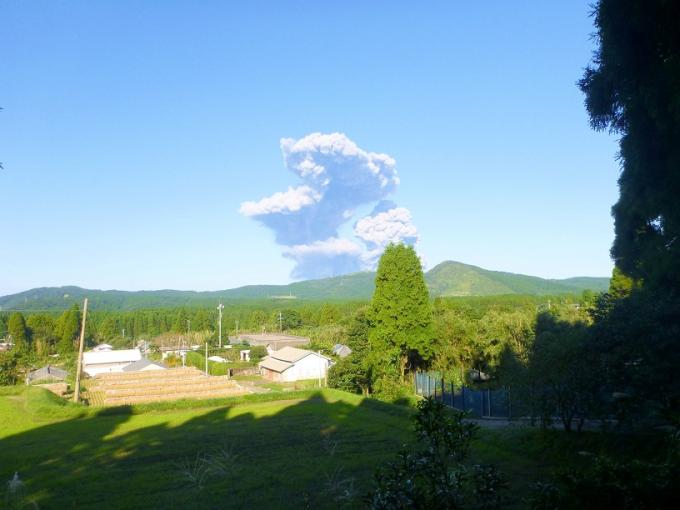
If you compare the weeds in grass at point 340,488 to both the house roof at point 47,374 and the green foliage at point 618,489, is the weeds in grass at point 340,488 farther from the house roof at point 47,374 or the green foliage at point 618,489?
the house roof at point 47,374

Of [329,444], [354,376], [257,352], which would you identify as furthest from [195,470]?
[257,352]

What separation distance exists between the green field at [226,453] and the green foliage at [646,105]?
6.19 m

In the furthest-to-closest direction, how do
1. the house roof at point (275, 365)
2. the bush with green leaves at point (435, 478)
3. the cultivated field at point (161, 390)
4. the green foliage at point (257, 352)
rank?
the green foliage at point (257, 352) → the house roof at point (275, 365) → the cultivated field at point (161, 390) → the bush with green leaves at point (435, 478)

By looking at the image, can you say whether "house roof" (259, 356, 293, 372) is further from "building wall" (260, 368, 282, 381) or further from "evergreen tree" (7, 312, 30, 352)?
"evergreen tree" (7, 312, 30, 352)

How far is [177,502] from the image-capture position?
35.2ft

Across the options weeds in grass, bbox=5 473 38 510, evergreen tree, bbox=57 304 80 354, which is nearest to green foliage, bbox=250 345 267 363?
evergreen tree, bbox=57 304 80 354

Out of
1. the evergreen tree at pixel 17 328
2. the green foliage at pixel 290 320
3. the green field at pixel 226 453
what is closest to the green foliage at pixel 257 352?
the evergreen tree at pixel 17 328

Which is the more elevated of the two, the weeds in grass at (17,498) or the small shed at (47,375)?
the weeds in grass at (17,498)

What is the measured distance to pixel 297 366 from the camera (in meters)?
54.0

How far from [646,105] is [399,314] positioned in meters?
20.7

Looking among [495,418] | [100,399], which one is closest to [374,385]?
[495,418]

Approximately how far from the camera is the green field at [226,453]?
36.8 ft

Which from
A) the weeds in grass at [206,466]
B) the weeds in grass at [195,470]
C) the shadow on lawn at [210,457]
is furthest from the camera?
the weeds in grass at [206,466]

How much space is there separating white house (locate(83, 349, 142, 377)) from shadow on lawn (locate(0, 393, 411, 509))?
44.5 metres
